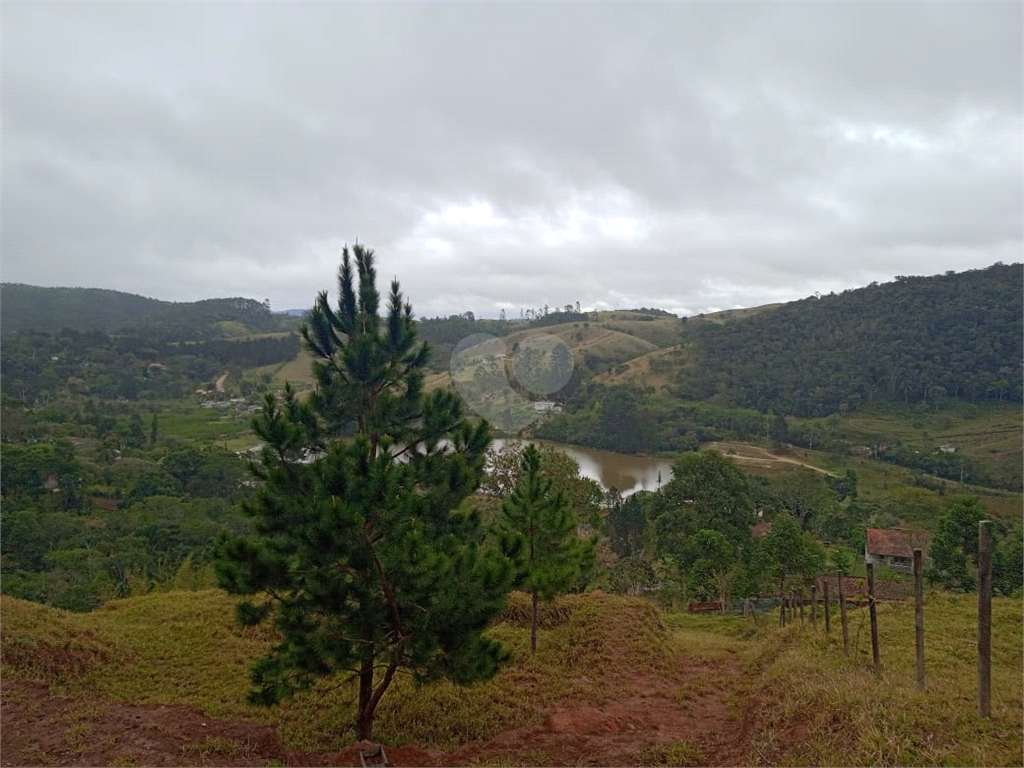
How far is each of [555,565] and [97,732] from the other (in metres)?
5.44

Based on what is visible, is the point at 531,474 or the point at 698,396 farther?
the point at 698,396

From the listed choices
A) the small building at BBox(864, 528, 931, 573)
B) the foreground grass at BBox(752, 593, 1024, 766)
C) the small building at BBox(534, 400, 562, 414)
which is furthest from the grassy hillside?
the small building at BBox(534, 400, 562, 414)

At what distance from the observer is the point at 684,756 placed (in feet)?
16.8

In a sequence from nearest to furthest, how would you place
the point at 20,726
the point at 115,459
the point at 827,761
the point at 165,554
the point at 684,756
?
the point at 827,761, the point at 684,756, the point at 20,726, the point at 165,554, the point at 115,459

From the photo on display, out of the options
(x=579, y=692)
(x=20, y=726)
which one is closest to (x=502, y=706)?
(x=579, y=692)

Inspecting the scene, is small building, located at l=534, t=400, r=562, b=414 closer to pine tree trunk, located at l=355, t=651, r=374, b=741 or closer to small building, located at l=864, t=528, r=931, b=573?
small building, located at l=864, t=528, r=931, b=573

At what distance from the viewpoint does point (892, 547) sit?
2641 centimetres

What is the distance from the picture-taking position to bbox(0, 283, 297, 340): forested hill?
362 feet

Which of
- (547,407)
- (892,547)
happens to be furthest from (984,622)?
(547,407)

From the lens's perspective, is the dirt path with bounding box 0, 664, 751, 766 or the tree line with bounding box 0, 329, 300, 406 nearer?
the dirt path with bounding box 0, 664, 751, 766

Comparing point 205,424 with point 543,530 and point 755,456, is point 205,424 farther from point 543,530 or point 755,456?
point 543,530

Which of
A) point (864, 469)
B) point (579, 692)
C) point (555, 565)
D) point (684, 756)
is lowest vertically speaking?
point (864, 469)

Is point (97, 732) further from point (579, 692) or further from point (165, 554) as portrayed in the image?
point (165, 554)

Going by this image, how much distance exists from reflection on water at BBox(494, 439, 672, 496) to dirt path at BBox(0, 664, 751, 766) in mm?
32522
